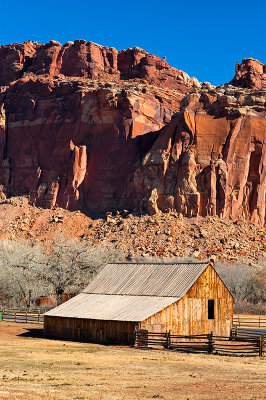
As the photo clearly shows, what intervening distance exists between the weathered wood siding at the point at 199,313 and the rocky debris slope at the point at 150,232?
40.0 metres

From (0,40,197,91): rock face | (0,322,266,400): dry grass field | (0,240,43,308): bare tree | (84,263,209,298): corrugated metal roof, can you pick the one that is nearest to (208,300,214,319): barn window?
(84,263,209,298): corrugated metal roof

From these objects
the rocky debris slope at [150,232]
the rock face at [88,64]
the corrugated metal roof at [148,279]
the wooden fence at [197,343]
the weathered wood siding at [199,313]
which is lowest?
the wooden fence at [197,343]

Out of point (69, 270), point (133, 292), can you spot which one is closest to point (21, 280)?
point (69, 270)

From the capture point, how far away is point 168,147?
9794 centimetres

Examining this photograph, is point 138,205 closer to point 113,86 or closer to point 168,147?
point 168,147

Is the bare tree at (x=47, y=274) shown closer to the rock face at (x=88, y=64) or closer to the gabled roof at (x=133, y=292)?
the gabled roof at (x=133, y=292)

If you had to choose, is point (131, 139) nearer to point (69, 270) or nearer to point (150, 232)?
point (150, 232)

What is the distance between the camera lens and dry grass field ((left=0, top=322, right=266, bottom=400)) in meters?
21.7

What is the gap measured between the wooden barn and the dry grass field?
2120 millimetres

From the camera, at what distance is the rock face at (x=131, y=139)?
9619cm

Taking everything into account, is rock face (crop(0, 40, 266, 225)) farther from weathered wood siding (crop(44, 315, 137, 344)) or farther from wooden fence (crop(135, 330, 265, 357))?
wooden fence (crop(135, 330, 265, 357))

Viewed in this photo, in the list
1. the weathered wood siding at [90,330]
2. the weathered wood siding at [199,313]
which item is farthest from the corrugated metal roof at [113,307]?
the weathered wood siding at [199,313]

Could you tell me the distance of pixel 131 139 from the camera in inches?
4087

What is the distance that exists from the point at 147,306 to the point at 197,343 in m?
3.46
